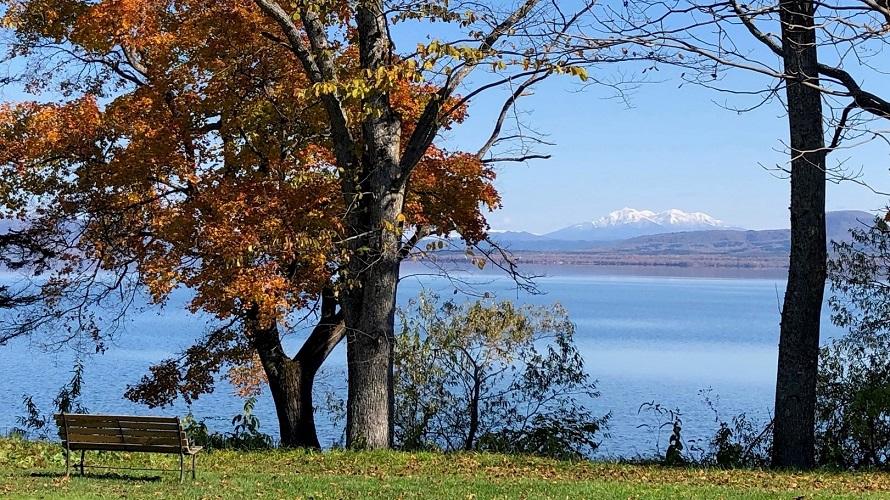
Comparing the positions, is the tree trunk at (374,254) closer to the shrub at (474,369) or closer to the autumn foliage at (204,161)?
the autumn foliage at (204,161)

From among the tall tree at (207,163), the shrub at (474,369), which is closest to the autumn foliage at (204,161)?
the tall tree at (207,163)

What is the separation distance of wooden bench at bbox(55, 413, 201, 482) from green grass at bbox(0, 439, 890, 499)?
31cm

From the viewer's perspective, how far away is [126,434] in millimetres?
9578

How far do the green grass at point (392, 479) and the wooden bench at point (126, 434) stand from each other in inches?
12.3

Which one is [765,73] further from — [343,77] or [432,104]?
[343,77]

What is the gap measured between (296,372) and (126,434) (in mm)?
7928

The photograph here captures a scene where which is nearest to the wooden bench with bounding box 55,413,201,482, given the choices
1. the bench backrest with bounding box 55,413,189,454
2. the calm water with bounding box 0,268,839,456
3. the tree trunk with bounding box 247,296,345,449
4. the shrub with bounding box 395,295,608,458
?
the bench backrest with bounding box 55,413,189,454

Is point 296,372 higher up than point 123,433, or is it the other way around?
point 123,433

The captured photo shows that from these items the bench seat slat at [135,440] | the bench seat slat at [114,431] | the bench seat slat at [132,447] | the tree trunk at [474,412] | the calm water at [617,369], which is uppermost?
the bench seat slat at [114,431]

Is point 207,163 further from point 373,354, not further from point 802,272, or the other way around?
point 802,272

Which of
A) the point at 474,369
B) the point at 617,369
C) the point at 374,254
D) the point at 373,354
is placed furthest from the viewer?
the point at 617,369

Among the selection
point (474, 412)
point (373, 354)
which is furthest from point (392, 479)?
point (474, 412)

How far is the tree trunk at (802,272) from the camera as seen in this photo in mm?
11953

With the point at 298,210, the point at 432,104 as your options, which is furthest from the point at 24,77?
the point at 432,104
